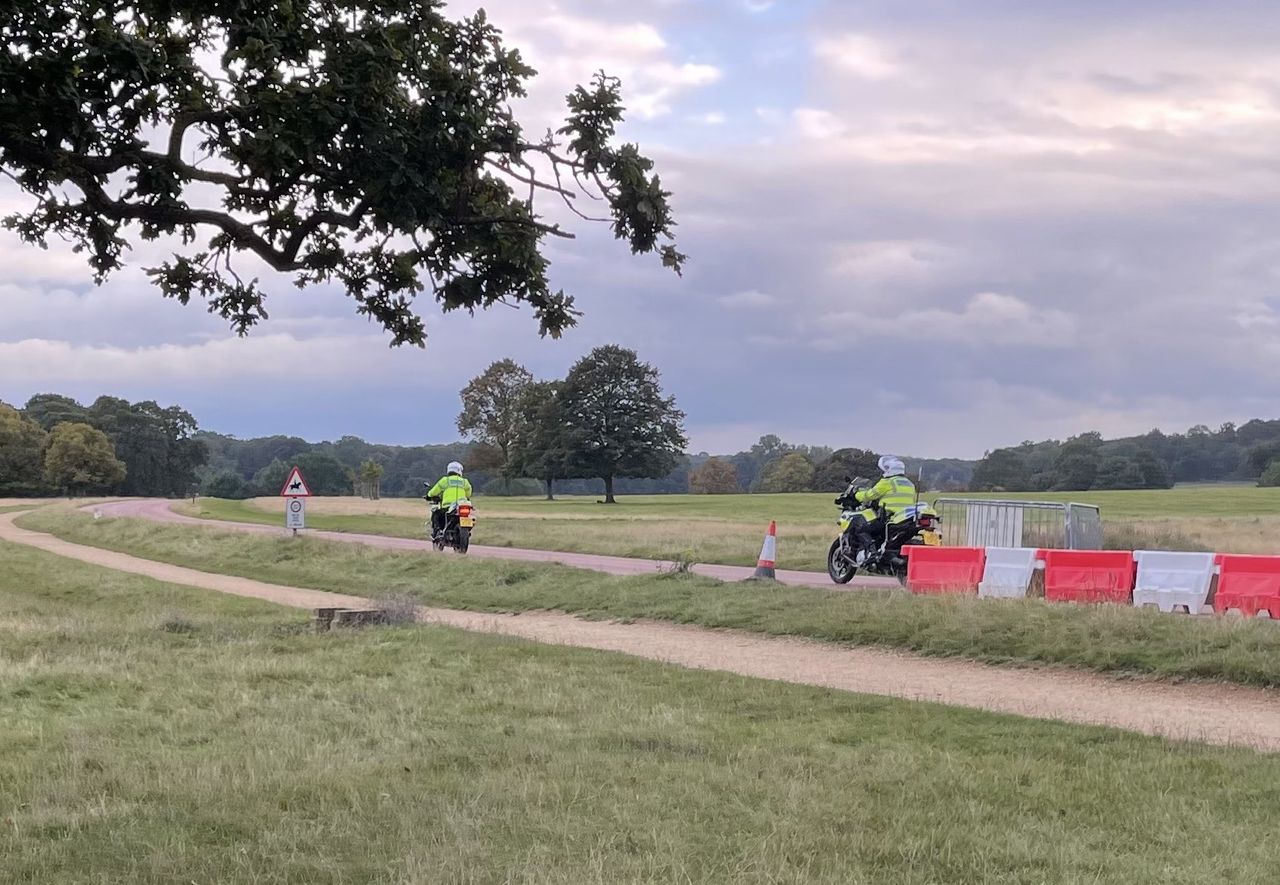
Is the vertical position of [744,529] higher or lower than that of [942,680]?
higher

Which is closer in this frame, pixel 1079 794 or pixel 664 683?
pixel 1079 794

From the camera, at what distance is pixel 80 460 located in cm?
10625

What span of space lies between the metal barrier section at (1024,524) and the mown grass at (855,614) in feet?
17.0

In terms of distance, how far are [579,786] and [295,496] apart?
83.1ft

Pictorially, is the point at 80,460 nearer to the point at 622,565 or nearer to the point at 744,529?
the point at 744,529

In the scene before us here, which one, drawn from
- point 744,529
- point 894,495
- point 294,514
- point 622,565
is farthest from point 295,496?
point 894,495

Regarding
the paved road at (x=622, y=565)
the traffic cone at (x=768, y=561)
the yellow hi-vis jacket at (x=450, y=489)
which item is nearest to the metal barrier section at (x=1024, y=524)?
the paved road at (x=622, y=565)

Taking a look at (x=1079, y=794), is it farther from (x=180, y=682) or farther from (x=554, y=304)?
(x=180, y=682)

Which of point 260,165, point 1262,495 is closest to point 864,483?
point 260,165

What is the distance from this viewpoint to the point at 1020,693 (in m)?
10.5

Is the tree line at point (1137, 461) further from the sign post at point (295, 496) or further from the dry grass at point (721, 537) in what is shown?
the sign post at point (295, 496)

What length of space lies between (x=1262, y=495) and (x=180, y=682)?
71.3 meters

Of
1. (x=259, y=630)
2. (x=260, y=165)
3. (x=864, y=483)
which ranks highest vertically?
(x=260, y=165)

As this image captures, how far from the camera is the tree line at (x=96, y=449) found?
10606cm
